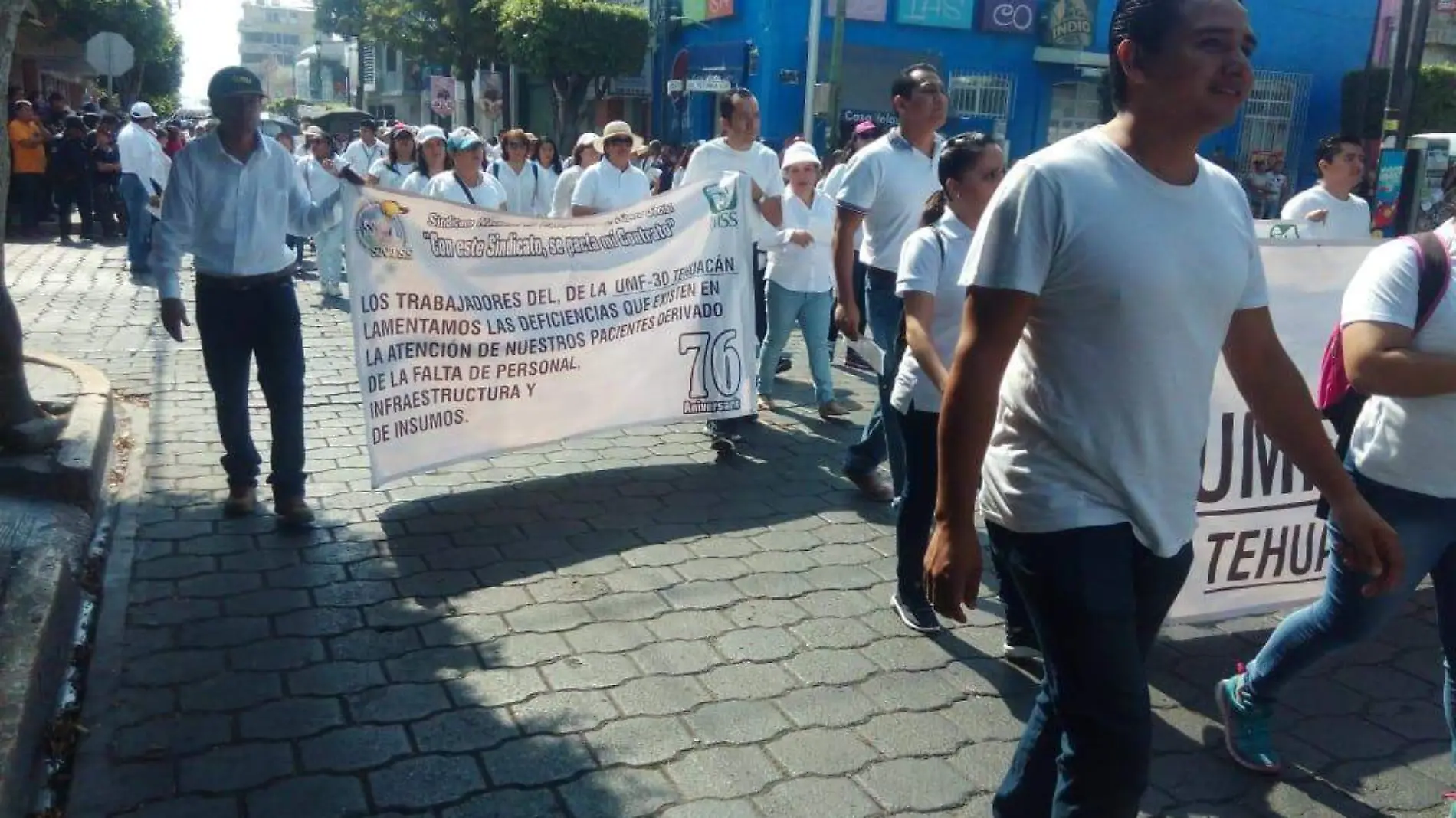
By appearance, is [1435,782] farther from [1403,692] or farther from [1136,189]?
[1136,189]

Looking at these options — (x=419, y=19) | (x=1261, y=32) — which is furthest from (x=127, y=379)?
(x=419, y=19)

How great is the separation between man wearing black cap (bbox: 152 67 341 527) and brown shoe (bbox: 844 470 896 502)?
2.44 metres

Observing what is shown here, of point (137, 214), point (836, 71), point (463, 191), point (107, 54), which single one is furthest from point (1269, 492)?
point (107, 54)

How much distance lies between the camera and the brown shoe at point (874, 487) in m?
5.73

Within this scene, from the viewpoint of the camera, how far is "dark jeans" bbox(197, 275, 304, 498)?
5008 mm

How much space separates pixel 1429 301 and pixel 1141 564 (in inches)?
44.3

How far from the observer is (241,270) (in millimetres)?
4953

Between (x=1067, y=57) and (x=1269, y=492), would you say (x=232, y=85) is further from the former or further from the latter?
(x=1067, y=57)

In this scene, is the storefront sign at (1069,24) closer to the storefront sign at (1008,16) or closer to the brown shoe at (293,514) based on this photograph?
the storefront sign at (1008,16)

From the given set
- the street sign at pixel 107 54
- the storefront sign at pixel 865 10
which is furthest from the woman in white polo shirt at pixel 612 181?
the storefront sign at pixel 865 10

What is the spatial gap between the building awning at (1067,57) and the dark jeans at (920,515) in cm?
2436

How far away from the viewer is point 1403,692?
3.94 m

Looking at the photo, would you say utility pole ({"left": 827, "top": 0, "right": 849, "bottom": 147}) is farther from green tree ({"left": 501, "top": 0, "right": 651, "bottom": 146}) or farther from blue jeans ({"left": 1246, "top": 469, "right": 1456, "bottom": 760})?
blue jeans ({"left": 1246, "top": 469, "right": 1456, "bottom": 760})

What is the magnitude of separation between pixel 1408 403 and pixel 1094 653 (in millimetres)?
1306
